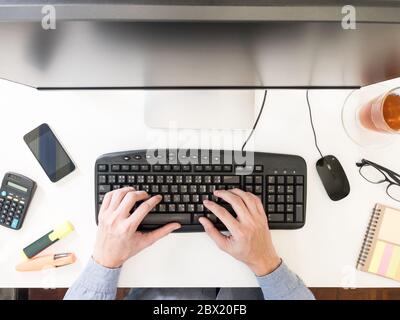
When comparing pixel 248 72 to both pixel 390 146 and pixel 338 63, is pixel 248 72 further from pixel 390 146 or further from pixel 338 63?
pixel 390 146

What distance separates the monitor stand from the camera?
2.42 ft

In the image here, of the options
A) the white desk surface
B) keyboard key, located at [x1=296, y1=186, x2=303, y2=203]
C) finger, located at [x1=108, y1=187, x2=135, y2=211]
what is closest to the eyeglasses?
the white desk surface

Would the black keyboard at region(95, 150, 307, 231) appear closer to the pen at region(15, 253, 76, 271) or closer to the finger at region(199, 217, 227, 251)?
the finger at region(199, 217, 227, 251)

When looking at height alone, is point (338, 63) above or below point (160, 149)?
above

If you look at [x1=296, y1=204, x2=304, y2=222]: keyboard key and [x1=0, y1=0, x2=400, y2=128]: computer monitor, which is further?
[x1=296, y1=204, x2=304, y2=222]: keyboard key

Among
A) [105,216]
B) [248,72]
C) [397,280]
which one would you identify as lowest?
[397,280]

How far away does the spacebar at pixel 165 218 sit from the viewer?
745 millimetres

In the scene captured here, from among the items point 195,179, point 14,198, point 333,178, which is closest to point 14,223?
point 14,198

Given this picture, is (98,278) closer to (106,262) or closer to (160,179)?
(106,262)

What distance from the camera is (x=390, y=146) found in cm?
78

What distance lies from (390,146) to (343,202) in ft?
0.46

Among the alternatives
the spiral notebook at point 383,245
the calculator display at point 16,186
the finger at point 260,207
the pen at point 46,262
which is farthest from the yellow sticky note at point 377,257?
the calculator display at point 16,186

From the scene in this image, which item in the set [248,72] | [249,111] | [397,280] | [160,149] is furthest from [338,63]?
[397,280]

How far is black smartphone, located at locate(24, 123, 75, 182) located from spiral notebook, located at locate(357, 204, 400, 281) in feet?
1.92
